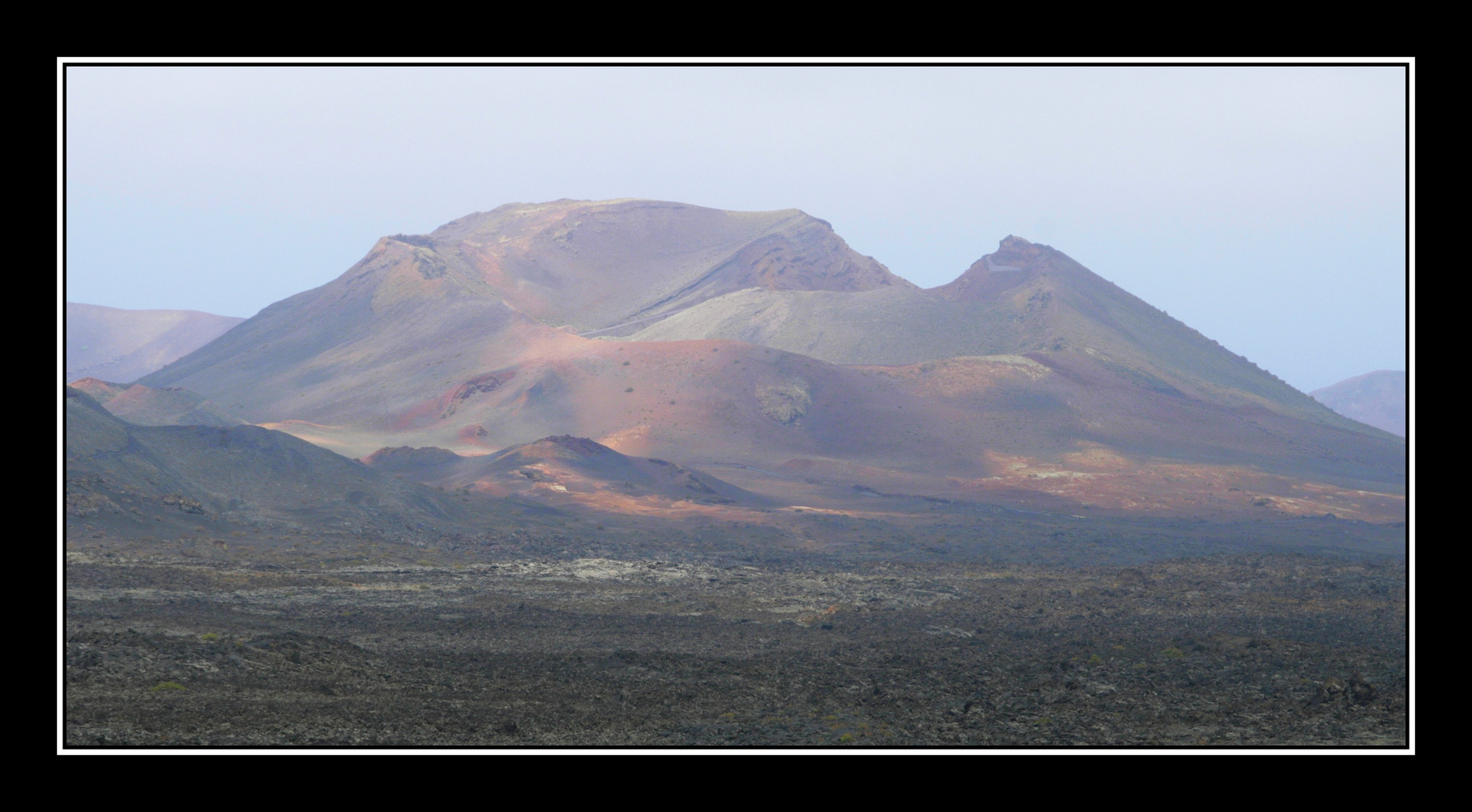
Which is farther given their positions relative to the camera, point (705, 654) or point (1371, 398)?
point (1371, 398)

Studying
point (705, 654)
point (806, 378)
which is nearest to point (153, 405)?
point (806, 378)

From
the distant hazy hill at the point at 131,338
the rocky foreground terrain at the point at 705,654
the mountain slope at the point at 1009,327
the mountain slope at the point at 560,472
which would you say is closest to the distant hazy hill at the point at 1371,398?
the mountain slope at the point at 1009,327

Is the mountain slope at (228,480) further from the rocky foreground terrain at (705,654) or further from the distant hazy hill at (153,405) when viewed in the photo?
the distant hazy hill at (153,405)

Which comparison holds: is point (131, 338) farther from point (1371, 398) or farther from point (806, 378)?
point (1371, 398)

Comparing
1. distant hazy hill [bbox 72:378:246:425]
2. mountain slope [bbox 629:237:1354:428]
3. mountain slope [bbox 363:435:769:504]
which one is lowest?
mountain slope [bbox 363:435:769:504]

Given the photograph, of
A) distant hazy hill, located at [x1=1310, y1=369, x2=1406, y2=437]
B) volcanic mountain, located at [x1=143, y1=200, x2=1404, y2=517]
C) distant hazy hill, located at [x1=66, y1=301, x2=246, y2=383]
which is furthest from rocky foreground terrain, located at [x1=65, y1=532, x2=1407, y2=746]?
distant hazy hill, located at [x1=1310, y1=369, x2=1406, y2=437]

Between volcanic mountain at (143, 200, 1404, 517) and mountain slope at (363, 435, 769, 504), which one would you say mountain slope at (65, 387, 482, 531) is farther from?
volcanic mountain at (143, 200, 1404, 517)

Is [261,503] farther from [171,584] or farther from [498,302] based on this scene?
[498,302]

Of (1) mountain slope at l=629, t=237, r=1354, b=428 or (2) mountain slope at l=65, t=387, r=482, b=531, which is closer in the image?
(2) mountain slope at l=65, t=387, r=482, b=531
